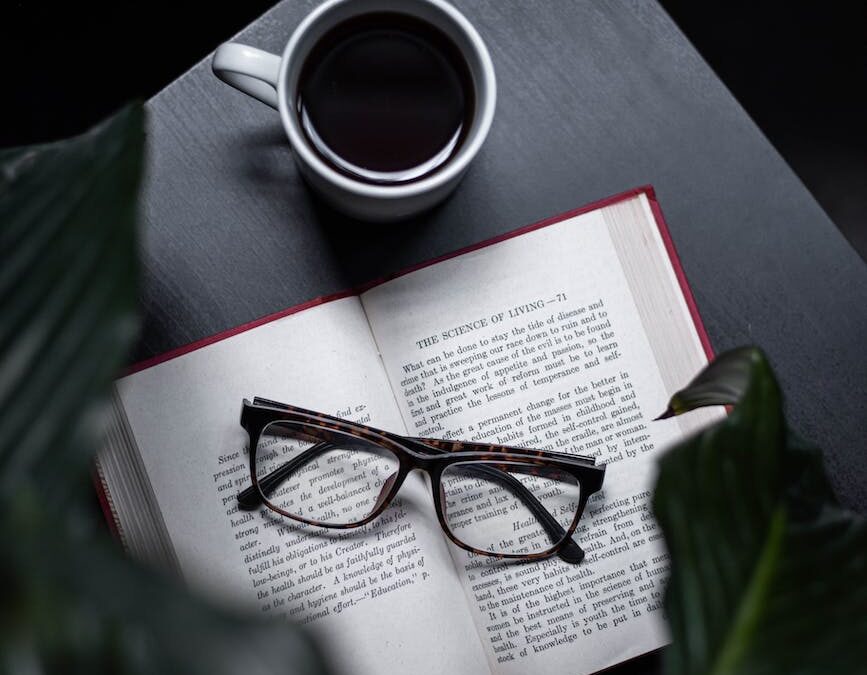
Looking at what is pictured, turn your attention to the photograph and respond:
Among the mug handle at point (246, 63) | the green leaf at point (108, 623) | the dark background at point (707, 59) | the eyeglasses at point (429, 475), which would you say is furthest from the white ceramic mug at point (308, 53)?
the dark background at point (707, 59)

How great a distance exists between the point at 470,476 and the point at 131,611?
0.37 meters

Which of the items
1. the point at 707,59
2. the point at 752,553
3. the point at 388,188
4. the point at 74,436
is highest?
the point at 707,59

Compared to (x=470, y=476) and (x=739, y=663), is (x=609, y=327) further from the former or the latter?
(x=739, y=663)

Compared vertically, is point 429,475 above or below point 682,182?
below

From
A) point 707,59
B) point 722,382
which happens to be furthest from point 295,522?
point 707,59

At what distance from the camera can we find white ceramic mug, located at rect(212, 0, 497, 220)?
438 mm

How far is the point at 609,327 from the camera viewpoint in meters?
0.53

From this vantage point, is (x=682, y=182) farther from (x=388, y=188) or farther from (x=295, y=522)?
(x=295, y=522)

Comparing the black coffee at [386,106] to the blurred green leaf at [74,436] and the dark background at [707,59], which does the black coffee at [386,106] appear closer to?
the blurred green leaf at [74,436]

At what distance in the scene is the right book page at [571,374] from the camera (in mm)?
518

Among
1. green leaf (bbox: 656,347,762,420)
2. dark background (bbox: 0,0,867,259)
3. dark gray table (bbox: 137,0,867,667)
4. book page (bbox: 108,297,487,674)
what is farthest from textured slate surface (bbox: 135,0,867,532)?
dark background (bbox: 0,0,867,259)

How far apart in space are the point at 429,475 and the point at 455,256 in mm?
146

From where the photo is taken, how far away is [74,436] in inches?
8.5

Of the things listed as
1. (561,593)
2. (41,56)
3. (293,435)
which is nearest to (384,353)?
(293,435)
